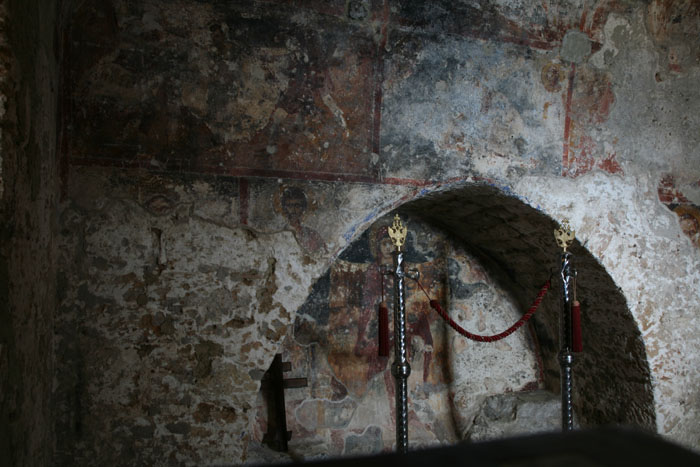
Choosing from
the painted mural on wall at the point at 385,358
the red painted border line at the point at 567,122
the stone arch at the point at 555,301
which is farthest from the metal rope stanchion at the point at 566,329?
the painted mural on wall at the point at 385,358

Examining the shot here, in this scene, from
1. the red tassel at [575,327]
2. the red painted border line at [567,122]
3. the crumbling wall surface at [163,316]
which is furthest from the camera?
the red painted border line at [567,122]

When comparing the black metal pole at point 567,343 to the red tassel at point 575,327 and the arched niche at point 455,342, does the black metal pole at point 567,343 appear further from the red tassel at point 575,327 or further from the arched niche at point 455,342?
the arched niche at point 455,342

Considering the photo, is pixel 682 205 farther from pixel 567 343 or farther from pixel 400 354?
pixel 400 354

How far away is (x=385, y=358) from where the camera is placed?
467 cm

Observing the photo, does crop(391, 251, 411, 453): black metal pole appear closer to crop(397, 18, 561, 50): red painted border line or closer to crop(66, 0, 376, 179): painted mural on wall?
crop(66, 0, 376, 179): painted mural on wall

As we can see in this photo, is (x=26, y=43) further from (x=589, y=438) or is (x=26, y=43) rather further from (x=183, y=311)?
(x=589, y=438)

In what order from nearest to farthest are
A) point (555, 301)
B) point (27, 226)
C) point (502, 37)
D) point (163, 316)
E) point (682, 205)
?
point (27, 226)
point (163, 316)
point (502, 37)
point (682, 205)
point (555, 301)

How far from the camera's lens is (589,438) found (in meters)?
0.91

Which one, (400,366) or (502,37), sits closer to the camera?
(400,366)

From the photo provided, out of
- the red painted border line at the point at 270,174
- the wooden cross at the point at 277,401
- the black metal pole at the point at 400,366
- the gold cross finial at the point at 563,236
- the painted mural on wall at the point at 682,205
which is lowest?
the wooden cross at the point at 277,401

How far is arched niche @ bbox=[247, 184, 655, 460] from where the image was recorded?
13.7ft

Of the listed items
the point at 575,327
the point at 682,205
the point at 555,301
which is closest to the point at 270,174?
the point at 575,327

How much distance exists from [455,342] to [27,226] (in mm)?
3715

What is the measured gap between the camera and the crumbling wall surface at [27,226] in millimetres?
1896
